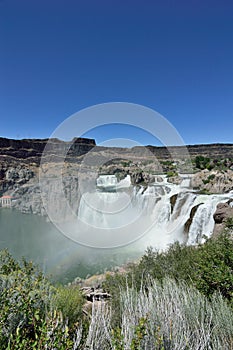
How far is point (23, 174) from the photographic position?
3691 cm

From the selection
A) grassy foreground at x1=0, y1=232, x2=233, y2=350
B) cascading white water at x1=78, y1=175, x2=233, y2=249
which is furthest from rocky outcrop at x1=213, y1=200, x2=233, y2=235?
grassy foreground at x1=0, y1=232, x2=233, y2=350

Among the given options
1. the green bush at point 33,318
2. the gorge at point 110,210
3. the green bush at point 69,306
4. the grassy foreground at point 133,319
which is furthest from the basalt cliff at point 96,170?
the grassy foreground at point 133,319

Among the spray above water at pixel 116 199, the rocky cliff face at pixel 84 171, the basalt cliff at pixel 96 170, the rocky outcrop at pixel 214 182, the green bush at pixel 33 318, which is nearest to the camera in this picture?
the green bush at pixel 33 318

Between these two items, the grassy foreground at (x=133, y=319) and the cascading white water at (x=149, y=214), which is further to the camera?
the cascading white water at (x=149, y=214)

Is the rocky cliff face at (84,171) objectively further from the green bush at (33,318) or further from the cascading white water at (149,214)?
the green bush at (33,318)

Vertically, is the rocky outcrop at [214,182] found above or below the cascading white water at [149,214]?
above

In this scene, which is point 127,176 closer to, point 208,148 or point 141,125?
point 141,125

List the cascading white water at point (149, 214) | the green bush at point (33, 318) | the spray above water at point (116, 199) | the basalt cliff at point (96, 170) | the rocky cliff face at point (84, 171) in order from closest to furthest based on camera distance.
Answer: the green bush at point (33, 318)
the spray above water at point (116, 199)
the cascading white water at point (149, 214)
the rocky cliff face at point (84, 171)
the basalt cliff at point (96, 170)

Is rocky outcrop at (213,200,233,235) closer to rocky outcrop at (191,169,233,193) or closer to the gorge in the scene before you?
the gorge

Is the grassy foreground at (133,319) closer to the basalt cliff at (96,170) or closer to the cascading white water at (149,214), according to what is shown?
the cascading white water at (149,214)

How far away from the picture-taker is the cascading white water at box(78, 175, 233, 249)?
10.0 meters

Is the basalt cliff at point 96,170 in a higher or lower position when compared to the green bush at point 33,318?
higher

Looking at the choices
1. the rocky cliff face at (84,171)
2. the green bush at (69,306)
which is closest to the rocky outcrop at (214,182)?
the rocky cliff face at (84,171)

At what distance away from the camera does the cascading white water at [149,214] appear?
10.0m
